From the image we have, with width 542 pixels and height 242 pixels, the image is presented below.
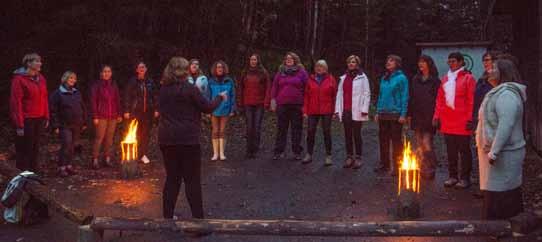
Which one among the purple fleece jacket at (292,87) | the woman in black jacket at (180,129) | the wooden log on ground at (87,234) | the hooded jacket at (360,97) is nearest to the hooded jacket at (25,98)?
the woman in black jacket at (180,129)

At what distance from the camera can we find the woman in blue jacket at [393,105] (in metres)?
9.52

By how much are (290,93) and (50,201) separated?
5.90 metres

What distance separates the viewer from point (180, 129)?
636cm

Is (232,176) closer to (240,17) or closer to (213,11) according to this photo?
(213,11)

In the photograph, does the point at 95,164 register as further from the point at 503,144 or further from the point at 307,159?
the point at 503,144

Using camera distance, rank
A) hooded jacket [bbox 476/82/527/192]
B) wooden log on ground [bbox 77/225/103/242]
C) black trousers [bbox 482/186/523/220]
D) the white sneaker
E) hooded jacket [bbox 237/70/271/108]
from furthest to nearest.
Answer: the white sneaker
hooded jacket [bbox 237/70/271/108]
black trousers [bbox 482/186/523/220]
hooded jacket [bbox 476/82/527/192]
wooden log on ground [bbox 77/225/103/242]

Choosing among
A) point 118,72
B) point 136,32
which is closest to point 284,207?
point 118,72

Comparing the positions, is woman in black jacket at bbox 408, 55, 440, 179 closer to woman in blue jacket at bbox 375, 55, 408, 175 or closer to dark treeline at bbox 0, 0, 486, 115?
woman in blue jacket at bbox 375, 55, 408, 175

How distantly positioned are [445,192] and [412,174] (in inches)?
74.4

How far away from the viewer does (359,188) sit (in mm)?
9102

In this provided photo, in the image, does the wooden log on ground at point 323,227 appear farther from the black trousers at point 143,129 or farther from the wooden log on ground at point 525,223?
the black trousers at point 143,129

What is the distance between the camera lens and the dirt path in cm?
701

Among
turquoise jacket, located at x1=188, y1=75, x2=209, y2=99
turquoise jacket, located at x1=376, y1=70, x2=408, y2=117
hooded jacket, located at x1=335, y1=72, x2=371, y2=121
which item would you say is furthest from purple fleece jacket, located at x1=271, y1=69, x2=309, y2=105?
turquoise jacket, located at x1=376, y1=70, x2=408, y2=117

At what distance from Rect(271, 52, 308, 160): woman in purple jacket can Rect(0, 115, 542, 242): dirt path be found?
2.83 feet
